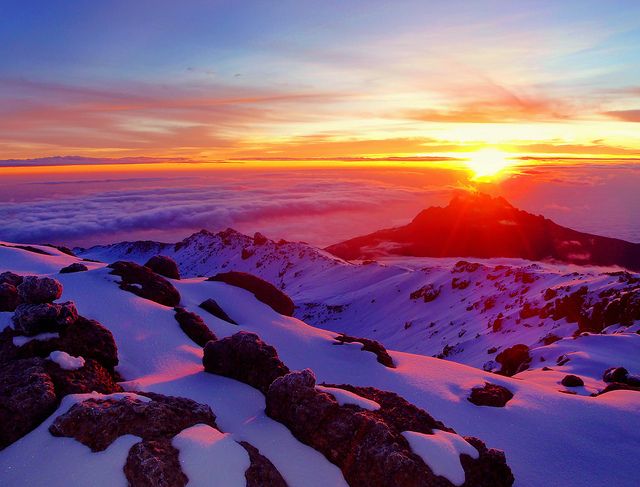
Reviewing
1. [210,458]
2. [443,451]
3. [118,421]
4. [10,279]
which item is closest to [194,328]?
[10,279]

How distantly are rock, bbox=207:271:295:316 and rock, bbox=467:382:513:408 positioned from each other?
20.3 metres

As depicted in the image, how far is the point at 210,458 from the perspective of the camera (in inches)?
393

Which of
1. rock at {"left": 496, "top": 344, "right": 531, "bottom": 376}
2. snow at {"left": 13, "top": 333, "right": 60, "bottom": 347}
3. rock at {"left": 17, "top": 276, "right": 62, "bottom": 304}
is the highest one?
rock at {"left": 17, "top": 276, "right": 62, "bottom": 304}

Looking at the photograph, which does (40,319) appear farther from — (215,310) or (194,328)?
(215,310)

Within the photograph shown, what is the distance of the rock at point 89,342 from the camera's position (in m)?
14.4

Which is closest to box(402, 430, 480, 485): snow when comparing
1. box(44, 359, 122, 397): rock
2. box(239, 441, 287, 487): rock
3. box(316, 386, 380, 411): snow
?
box(316, 386, 380, 411): snow

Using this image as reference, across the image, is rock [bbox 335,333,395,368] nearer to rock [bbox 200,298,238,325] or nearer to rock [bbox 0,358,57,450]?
rock [bbox 200,298,238,325]

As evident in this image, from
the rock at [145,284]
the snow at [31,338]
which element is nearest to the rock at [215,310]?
the rock at [145,284]

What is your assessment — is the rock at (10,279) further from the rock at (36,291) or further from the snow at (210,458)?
the snow at (210,458)

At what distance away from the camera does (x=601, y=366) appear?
960 inches

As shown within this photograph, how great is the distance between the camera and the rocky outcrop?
1027cm

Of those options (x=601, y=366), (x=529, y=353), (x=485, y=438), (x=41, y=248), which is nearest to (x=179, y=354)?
(x=485, y=438)

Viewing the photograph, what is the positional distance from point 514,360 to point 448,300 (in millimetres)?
41839

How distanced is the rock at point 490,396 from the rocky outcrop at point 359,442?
542 cm
